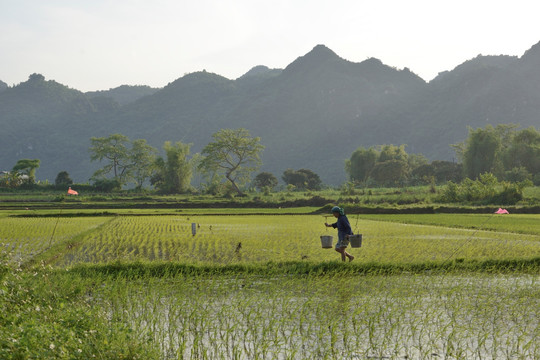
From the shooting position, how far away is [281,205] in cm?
5122

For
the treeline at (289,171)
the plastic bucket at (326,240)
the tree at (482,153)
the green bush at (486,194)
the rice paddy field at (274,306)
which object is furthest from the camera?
the tree at (482,153)

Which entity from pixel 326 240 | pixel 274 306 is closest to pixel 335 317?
pixel 274 306

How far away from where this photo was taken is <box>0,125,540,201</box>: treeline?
232 ft

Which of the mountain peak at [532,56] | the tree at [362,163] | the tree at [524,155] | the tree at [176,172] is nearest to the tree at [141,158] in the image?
the tree at [176,172]

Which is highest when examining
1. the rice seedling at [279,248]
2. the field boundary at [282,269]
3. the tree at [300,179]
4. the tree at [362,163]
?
the tree at [362,163]

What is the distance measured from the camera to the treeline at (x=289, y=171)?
232 ft

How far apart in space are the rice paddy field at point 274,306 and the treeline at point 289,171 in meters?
48.5

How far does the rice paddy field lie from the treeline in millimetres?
48469

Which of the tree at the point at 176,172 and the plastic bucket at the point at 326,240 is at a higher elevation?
the tree at the point at 176,172

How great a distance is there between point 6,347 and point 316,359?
3.03 meters

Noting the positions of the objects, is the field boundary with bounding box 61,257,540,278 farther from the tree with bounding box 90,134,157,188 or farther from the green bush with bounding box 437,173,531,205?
the tree with bounding box 90,134,157,188

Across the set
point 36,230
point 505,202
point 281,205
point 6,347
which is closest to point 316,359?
point 6,347

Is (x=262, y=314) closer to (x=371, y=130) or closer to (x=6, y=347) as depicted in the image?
(x=6, y=347)

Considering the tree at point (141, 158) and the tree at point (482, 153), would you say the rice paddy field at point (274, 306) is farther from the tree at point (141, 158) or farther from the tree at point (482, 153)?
the tree at point (141, 158)
